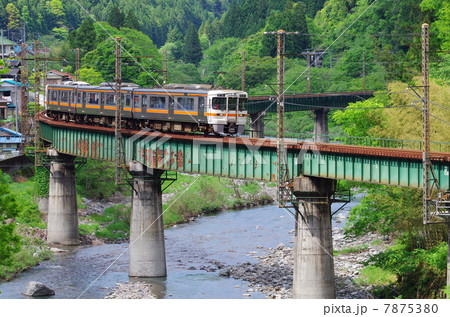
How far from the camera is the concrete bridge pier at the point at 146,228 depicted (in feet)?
202

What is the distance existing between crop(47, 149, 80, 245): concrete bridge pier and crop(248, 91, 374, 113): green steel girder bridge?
28.1 m

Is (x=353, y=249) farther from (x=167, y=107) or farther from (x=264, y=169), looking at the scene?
(x=264, y=169)

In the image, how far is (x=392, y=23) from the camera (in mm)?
158625

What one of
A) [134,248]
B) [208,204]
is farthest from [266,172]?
[208,204]

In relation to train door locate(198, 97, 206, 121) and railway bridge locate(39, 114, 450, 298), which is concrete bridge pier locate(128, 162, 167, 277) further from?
train door locate(198, 97, 206, 121)

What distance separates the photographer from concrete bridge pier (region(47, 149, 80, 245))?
2985 inches

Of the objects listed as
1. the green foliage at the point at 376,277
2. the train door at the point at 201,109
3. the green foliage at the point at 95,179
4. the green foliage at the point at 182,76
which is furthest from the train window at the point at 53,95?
the green foliage at the point at 182,76

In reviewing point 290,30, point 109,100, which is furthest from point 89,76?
point 109,100

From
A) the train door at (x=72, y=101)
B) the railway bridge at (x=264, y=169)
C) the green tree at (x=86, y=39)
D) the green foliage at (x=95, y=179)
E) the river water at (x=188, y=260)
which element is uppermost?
the green tree at (x=86, y=39)

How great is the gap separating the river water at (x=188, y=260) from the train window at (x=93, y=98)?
1166 cm

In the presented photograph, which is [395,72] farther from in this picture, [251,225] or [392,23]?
[251,225]

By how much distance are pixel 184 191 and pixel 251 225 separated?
16389mm

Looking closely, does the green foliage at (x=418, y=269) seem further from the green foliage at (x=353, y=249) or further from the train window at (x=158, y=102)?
the train window at (x=158, y=102)

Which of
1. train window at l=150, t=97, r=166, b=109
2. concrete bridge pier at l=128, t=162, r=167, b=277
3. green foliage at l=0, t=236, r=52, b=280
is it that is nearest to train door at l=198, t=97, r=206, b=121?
train window at l=150, t=97, r=166, b=109
